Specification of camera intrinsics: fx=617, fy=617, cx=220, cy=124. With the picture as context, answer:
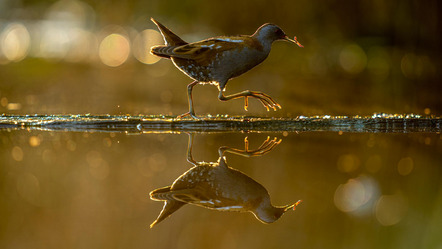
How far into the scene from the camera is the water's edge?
3.50 m

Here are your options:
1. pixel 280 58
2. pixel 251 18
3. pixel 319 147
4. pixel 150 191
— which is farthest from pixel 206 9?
pixel 150 191

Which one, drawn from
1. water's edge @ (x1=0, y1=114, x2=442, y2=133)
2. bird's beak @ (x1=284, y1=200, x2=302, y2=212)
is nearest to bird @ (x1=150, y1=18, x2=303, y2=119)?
water's edge @ (x1=0, y1=114, x2=442, y2=133)

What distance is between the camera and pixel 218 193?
5.74ft

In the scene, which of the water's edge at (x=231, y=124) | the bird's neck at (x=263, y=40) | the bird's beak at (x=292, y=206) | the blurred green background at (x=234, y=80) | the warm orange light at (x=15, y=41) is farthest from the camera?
the warm orange light at (x=15, y=41)

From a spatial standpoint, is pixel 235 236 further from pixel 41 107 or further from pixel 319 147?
pixel 41 107

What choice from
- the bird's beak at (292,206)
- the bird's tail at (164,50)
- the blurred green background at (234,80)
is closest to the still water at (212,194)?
the bird's beak at (292,206)

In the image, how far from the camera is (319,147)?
2.73m

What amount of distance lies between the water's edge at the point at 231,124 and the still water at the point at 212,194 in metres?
0.44

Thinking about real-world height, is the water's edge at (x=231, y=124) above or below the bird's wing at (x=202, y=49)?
below

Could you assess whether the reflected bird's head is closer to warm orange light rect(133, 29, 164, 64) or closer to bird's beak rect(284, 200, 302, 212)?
bird's beak rect(284, 200, 302, 212)

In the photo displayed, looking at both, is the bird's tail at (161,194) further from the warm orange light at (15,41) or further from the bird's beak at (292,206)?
the warm orange light at (15,41)

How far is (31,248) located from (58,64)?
761 centimetres

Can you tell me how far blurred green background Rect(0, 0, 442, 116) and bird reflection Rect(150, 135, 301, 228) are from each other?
98.6 inches

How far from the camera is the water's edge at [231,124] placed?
138 inches
